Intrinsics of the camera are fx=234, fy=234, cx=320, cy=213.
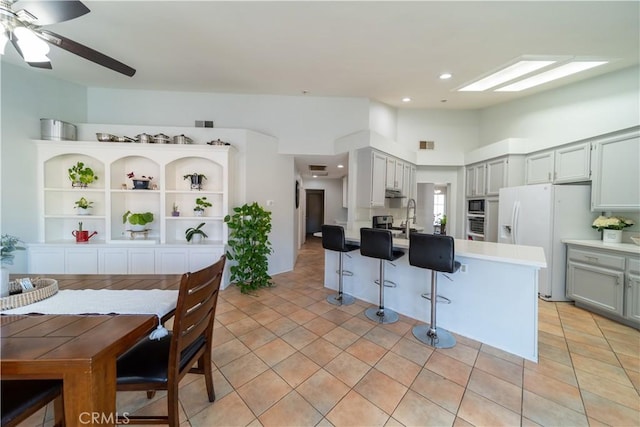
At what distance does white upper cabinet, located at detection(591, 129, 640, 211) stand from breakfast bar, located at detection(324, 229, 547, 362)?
64.2 inches

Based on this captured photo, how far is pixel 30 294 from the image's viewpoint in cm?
132

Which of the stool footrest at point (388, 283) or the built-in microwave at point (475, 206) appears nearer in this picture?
the stool footrest at point (388, 283)

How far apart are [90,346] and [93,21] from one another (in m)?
3.14

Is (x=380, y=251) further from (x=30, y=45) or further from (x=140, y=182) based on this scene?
(x=140, y=182)

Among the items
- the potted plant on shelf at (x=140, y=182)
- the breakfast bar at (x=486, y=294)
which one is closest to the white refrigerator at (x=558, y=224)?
the breakfast bar at (x=486, y=294)

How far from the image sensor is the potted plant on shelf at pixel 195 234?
3.54 m

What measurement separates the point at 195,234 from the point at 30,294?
7.70 feet

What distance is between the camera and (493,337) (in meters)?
2.19

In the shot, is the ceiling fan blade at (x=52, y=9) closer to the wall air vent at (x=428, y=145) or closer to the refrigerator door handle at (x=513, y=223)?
the refrigerator door handle at (x=513, y=223)

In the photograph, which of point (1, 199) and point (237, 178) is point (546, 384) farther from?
point (1, 199)

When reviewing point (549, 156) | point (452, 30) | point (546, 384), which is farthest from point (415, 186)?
point (546, 384)

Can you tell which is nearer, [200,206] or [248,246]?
[248,246]

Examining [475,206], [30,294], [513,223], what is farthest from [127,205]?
[475,206]

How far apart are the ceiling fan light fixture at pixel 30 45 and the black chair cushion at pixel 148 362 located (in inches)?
82.5
